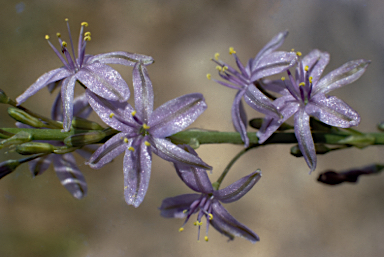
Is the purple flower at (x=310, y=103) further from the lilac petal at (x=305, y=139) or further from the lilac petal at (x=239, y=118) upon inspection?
the lilac petal at (x=239, y=118)

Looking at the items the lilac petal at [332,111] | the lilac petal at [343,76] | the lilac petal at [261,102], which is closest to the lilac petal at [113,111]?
the lilac petal at [261,102]

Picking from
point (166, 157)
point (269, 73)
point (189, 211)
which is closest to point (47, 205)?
point (189, 211)

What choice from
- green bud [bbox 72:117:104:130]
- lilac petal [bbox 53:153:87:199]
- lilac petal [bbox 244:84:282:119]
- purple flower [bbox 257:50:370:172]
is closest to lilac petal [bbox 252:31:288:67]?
purple flower [bbox 257:50:370:172]

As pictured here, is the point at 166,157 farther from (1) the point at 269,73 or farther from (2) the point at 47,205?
(2) the point at 47,205

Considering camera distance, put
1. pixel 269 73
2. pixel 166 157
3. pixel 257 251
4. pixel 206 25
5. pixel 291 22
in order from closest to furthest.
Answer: pixel 166 157 → pixel 269 73 → pixel 291 22 → pixel 257 251 → pixel 206 25

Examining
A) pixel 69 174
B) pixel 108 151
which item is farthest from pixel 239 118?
pixel 69 174

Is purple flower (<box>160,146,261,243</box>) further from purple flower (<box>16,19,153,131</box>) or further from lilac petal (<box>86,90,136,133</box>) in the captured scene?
purple flower (<box>16,19,153,131</box>)

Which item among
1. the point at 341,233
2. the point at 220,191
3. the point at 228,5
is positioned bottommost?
the point at 341,233
